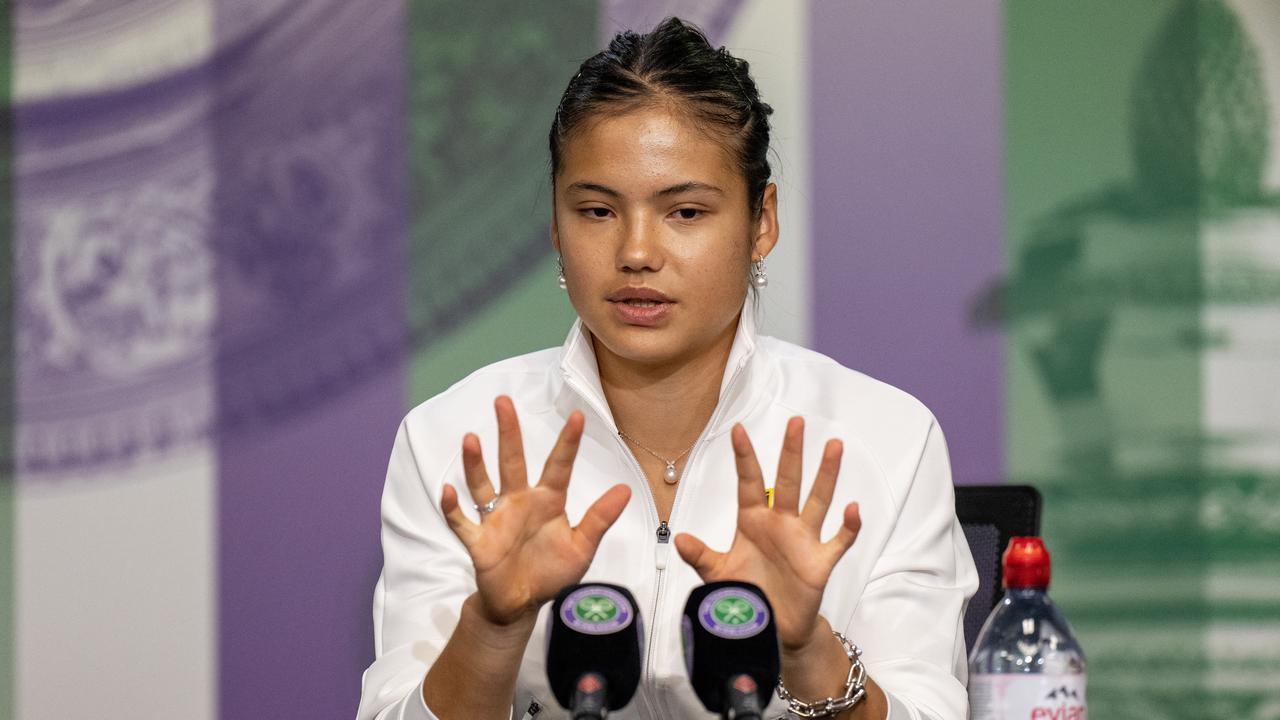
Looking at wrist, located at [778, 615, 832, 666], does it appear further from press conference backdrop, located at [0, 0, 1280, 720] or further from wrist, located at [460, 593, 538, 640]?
press conference backdrop, located at [0, 0, 1280, 720]

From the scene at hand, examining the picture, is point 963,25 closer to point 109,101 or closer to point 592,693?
point 109,101

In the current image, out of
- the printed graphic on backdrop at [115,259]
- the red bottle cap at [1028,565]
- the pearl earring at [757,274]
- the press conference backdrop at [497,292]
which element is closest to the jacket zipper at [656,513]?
the pearl earring at [757,274]

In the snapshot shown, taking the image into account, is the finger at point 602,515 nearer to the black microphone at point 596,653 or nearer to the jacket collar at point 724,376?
the black microphone at point 596,653

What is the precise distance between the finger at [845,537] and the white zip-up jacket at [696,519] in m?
0.27

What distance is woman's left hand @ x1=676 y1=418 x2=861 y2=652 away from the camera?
114 cm

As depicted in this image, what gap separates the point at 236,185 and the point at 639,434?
1.10 metres

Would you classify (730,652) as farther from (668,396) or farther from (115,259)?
(115,259)

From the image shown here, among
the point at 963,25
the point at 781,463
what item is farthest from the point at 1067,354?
the point at 781,463

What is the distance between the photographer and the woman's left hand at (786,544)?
114 cm

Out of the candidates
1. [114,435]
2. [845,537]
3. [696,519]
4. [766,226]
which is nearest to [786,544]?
[845,537]

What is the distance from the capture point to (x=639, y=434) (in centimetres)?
165

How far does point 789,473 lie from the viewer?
3.88 feet

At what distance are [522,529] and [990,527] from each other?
83cm

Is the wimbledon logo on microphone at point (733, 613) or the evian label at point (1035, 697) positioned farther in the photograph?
the evian label at point (1035, 697)
